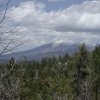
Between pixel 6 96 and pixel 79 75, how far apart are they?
50450 mm

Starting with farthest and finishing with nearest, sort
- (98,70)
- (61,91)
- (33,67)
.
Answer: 1. (33,67)
2. (98,70)
3. (61,91)

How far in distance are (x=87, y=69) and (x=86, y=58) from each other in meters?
2.02

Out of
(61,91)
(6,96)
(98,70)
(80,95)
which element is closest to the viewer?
(6,96)

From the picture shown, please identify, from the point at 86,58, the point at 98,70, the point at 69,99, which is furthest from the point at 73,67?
the point at 69,99

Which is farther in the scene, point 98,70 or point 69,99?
point 98,70

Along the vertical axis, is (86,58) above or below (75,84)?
above

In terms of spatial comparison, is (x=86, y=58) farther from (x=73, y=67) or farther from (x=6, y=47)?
(x=6, y=47)

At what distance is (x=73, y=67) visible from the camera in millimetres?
58625

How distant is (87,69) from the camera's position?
184ft

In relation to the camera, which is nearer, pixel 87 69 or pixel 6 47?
pixel 6 47

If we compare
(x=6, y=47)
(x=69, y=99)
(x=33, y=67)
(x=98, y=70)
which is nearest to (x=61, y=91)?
(x=69, y=99)

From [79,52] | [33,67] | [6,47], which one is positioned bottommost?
[33,67]

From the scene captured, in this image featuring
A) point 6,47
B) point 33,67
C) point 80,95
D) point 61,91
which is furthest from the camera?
point 33,67

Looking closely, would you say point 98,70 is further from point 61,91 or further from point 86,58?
point 61,91
